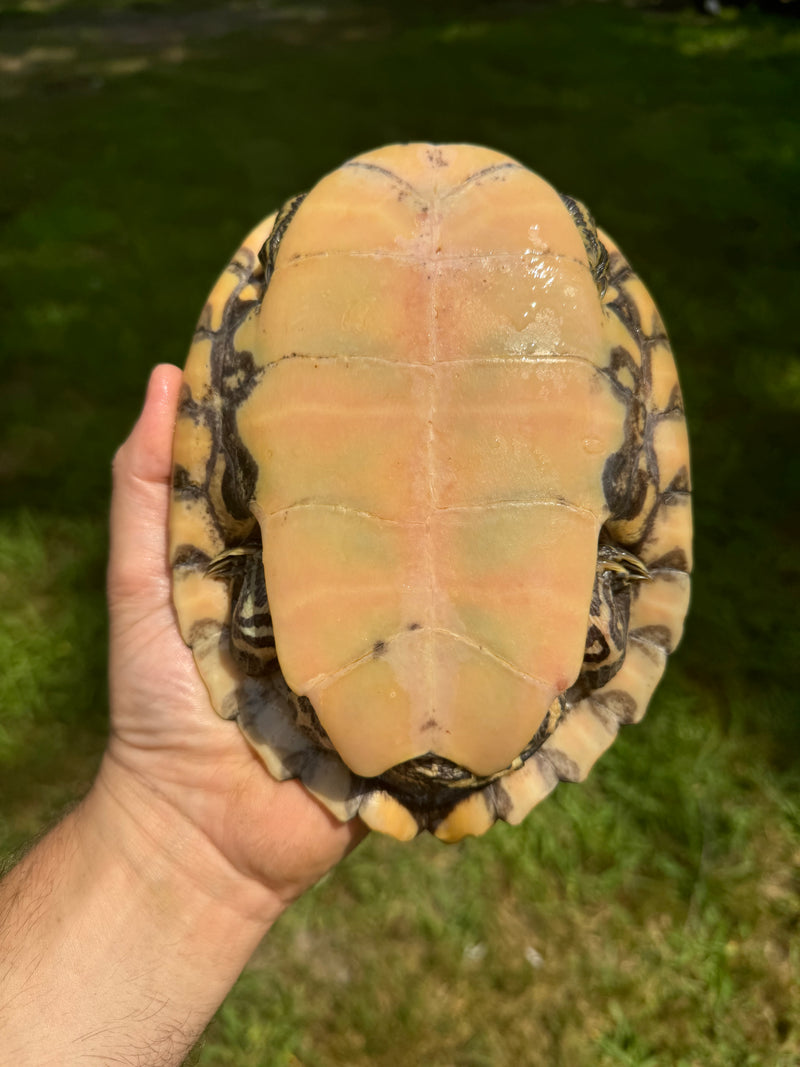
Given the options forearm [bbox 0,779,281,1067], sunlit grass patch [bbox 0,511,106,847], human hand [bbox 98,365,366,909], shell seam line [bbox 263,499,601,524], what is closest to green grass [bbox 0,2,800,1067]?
sunlit grass patch [bbox 0,511,106,847]

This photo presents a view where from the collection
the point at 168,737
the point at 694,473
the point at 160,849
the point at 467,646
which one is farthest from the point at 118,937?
the point at 694,473

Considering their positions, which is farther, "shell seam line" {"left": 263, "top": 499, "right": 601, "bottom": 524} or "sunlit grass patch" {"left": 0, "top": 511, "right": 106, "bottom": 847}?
"sunlit grass patch" {"left": 0, "top": 511, "right": 106, "bottom": 847}

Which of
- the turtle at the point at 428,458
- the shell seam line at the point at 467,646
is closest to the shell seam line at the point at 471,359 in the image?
the turtle at the point at 428,458

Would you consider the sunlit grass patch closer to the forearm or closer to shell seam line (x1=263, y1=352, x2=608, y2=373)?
the forearm

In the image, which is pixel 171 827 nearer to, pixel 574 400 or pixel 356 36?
pixel 574 400

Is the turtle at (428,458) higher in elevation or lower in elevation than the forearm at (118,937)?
higher

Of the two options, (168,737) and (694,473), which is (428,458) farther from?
(694,473)

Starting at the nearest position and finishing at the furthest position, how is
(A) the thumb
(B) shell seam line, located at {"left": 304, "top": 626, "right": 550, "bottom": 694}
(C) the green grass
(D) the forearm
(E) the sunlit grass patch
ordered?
(B) shell seam line, located at {"left": 304, "top": 626, "right": 550, "bottom": 694}, (D) the forearm, (A) the thumb, (C) the green grass, (E) the sunlit grass patch

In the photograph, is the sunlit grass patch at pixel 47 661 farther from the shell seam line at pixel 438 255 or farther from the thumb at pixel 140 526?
the shell seam line at pixel 438 255
